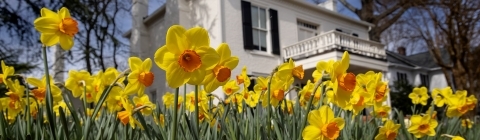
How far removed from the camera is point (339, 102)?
3.83 ft

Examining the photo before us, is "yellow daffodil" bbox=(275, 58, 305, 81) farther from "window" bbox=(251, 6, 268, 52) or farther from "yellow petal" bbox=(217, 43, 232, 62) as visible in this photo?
"window" bbox=(251, 6, 268, 52)

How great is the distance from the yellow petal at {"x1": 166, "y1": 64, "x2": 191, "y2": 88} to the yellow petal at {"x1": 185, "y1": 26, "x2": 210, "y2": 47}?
59mm

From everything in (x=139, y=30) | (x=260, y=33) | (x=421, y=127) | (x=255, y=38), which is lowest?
(x=421, y=127)

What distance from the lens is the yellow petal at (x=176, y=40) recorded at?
829 mm

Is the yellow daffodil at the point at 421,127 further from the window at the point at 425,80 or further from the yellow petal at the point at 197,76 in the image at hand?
the window at the point at 425,80

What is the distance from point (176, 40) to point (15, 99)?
1.27m

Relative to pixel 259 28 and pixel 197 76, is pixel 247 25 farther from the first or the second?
pixel 197 76

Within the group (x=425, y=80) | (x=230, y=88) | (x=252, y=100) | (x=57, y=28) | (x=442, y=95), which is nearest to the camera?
(x=57, y=28)

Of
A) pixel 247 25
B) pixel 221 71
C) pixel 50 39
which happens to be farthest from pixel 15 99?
pixel 247 25

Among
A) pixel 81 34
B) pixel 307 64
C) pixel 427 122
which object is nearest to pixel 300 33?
pixel 307 64

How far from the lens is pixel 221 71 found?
88cm

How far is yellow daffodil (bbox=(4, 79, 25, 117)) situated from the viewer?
69.4 inches

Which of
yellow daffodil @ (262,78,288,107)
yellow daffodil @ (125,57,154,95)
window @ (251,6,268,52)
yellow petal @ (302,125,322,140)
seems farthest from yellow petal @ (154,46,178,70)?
window @ (251,6,268,52)

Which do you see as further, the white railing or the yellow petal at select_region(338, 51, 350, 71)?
the white railing
